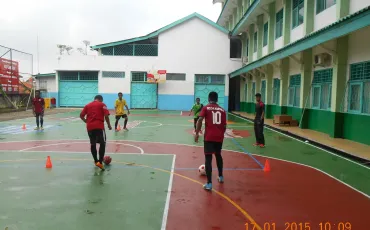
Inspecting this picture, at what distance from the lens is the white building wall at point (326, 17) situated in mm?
12669

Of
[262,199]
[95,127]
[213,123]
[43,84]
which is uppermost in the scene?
[43,84]

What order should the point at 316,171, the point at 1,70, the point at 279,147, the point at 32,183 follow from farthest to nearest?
the point at 1,70 < the point at 279,147 < the point at 316,171 < the point at 32,183

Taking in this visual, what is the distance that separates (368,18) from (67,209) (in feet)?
26.5

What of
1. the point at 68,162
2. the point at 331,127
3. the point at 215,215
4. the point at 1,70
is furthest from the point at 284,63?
the point at 1,70

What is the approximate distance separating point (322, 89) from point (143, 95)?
1974 centimetres

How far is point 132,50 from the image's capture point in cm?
3050

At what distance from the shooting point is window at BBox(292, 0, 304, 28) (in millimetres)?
16219

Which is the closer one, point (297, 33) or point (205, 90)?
point (297, 33)

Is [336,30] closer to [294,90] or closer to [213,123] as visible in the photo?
[213,123]

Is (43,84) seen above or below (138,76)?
below

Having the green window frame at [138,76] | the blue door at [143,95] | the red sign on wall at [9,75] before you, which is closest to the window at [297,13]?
the blue door at [143,95]

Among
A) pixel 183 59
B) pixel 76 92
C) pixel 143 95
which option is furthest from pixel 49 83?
pixel 183 59

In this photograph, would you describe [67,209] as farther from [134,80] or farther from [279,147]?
[134,80]

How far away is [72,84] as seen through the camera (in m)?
31.4
